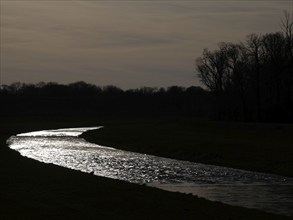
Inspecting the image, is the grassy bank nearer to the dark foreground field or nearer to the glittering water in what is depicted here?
the glittering water

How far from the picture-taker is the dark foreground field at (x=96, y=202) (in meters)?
16.1

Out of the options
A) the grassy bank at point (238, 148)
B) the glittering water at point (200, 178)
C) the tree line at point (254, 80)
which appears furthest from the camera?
the tree line at point (254, 80)

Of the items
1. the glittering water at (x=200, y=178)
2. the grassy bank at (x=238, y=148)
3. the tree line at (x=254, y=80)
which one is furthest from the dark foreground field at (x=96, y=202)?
the tree line at (x=254, y=80)

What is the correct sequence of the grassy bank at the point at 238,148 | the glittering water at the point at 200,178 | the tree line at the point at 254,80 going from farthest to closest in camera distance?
the tree line at the point at 254,80 → the grassy bank at the point at 238,148 → the glittering water at the point at 200,178

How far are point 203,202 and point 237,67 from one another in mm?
89791

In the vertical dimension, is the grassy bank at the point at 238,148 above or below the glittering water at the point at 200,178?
above

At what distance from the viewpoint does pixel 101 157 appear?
42.2m

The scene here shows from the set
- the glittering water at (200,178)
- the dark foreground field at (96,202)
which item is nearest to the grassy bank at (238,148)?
the glittering water at (200,178)

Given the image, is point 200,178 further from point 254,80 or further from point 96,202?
point 254,80

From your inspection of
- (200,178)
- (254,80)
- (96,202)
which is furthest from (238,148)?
(254,80)

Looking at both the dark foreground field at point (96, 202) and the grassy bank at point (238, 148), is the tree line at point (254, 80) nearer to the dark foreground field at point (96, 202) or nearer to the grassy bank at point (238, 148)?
the grassy bank at point (238, 148)

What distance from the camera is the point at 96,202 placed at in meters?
18.5

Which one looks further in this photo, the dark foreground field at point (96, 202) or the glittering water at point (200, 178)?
the glittering water at point (200, 178)

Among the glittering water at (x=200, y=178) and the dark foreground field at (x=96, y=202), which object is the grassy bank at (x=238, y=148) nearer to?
the glittering water at (x=200, y=178)
